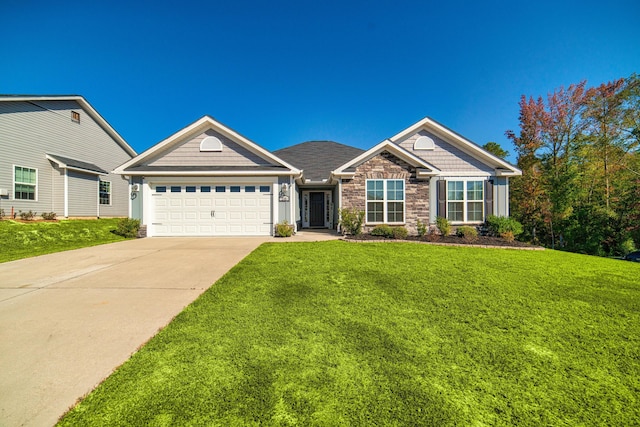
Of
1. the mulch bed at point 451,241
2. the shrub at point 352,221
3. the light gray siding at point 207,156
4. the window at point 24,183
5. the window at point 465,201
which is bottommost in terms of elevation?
the mulch bed at point 451,241

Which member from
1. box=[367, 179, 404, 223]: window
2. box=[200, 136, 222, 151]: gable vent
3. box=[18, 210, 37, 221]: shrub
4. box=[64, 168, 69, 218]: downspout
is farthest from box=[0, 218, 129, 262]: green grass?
box=[367, 179, 404, 223]: window

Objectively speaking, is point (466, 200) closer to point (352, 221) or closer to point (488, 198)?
point (488, 198)

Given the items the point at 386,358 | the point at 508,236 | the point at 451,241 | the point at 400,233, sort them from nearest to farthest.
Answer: the point at 386,358
the point at 451,241
the point at 400,233
the point at 508,236

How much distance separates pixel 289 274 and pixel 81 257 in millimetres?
6157

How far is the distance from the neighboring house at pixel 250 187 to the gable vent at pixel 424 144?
4.32 feet

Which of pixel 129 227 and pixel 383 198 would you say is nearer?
pixel 129 227

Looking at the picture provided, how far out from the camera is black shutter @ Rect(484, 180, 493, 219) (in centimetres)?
1184

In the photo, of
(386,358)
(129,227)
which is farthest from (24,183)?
(386,358)

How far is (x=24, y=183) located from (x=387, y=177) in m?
18.1

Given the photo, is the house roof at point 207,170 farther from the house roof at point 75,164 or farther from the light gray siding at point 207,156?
the house roof at point 75,164

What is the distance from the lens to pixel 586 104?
17328 mm

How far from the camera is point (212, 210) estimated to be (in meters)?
11.4

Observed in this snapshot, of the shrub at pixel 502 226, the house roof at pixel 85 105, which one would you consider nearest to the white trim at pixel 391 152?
the shrub at pixel 502 226

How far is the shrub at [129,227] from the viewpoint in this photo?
1084cm
